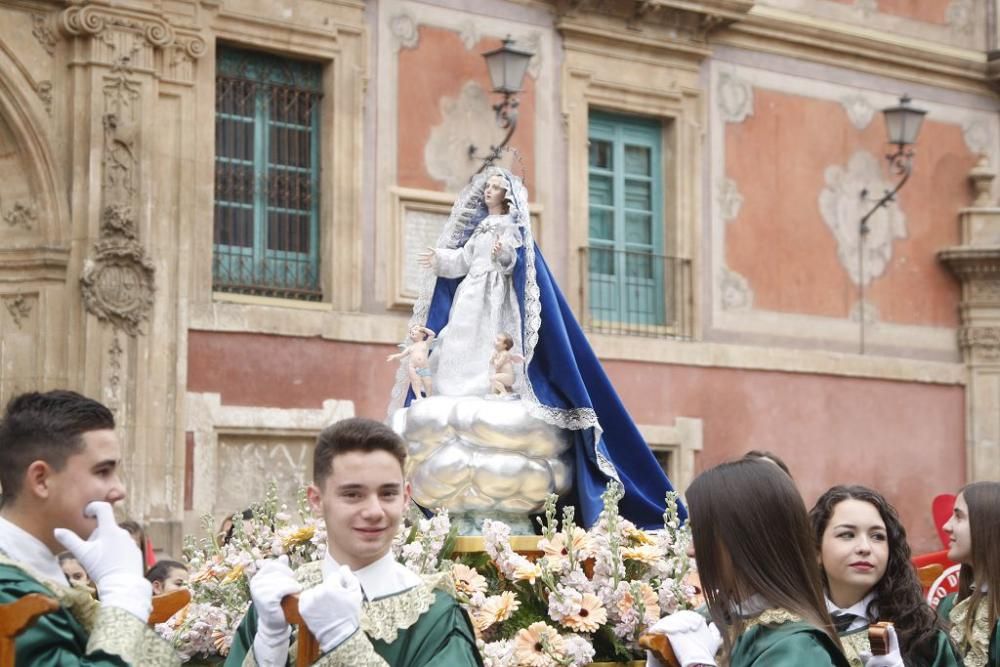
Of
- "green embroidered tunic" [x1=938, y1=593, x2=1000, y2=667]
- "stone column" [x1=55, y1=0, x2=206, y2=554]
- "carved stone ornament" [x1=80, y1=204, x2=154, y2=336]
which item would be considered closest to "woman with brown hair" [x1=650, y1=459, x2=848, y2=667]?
"green embroidered tunic" [x1=938, y1=593, x2=1000, y2=667]

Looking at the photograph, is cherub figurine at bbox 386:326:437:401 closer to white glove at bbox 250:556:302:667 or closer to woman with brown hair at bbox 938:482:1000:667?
woman with brown hair at bbox 938:482:1000:667

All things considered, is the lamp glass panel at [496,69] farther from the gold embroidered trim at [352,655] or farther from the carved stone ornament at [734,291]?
the gold embroidered trim at [352,655]

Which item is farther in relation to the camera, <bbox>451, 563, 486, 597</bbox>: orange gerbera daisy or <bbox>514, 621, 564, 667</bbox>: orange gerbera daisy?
<bbox>451, 563, 486, 597</bbox>: orange gerbera daisy

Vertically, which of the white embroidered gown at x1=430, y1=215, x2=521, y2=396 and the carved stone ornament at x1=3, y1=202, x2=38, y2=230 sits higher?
the carved stone ornament at x1=3, y1=202, x2=38, y2=230

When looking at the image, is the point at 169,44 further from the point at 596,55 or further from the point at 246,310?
the point at 596,55

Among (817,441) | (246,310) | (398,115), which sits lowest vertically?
(817,441)

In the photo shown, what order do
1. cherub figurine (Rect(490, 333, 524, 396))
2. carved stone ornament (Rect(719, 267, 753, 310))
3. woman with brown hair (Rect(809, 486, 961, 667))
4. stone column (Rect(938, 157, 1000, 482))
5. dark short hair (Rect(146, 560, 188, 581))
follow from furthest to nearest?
stone column (Rect(938, 157, 1000, 482))
carved stone ornament (Rect(719, 267, 753, 310))
dark short hair (Rect(146, 560, 188, 581))
cherub figurine (Rect(490, 333, 524, 396))
woman with brown hair (Rect(809, 486, 961, 667))

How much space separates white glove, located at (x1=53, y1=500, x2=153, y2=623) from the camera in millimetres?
3719

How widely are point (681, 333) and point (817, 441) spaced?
195cm

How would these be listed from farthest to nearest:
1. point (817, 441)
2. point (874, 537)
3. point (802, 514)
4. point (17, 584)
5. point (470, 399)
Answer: point (817, 441) < point (470, 399) < point (874, 537) < point (802, 514) < point (17, 584)

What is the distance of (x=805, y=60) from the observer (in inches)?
707

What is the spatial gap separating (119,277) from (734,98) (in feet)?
21.5

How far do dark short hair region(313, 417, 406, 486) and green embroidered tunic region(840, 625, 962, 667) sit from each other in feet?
4.43

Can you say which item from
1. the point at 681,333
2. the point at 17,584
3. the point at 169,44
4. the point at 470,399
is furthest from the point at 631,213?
the point at 17,584
